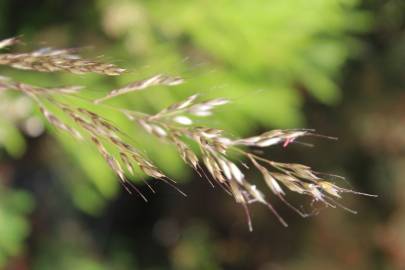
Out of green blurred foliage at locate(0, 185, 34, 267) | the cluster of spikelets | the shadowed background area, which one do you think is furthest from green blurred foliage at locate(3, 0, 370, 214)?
the cluster of spikelets

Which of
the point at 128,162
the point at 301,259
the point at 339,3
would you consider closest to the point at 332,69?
the point at 339,3

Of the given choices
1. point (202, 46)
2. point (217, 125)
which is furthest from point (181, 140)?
point (202, 46)

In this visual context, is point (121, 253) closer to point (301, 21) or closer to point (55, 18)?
point (55, 18)

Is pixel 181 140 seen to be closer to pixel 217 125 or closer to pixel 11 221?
pixel 217 125

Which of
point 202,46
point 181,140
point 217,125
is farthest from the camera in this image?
point 202,46

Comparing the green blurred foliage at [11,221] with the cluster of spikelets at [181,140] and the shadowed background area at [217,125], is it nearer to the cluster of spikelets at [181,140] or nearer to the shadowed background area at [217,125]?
the shadowed background area at [217,125]

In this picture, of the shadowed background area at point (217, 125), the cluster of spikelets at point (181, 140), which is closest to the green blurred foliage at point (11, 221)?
the shadowed background area at point (217, 125)

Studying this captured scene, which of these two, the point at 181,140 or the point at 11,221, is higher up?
the point at 181,140

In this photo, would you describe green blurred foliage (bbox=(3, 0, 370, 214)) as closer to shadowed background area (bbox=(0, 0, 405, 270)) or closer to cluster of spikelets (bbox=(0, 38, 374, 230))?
shadowed background area (bbox=(0, 0, 405, 270))

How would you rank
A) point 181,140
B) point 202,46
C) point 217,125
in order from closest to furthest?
point 181,140 < point 217,125 < point 202,46
